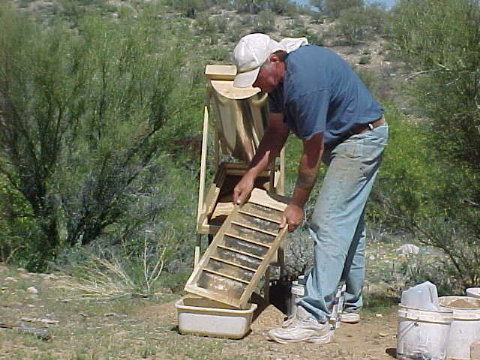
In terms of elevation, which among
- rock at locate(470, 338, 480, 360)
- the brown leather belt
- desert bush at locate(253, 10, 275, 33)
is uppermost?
the brown leather belt

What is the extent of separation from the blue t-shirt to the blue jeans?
0.40 ft

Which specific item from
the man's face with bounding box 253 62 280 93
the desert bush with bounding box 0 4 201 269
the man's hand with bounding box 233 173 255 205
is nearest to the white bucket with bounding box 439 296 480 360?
the man's hand with bounding box 233 173 255 205

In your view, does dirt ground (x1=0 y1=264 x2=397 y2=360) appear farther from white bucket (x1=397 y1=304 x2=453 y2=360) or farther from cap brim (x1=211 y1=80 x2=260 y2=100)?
cap brim (x1=211 y1=80 x2=260 y2=100)

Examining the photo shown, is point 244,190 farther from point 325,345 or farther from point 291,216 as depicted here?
point 325,345

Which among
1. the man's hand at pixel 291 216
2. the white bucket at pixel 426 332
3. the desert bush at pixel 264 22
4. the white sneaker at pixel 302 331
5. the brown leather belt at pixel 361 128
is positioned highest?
the brown leather belt at pixel 361 128

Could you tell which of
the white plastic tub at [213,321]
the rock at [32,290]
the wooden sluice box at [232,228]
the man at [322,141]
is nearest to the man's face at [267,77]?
the man at [322,141]

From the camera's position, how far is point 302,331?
527 centimetres

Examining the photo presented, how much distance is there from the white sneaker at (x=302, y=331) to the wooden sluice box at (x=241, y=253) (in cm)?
26

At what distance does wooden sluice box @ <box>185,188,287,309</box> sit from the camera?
5.38 meters

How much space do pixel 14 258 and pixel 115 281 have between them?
2.03 metres

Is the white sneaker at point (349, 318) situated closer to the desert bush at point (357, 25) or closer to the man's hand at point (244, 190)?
the man's hand at point (244, 190)

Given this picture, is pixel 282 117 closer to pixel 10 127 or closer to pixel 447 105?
pixel 447 105

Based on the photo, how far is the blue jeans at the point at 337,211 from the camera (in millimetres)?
5316

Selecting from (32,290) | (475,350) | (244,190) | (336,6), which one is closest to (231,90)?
(244,190)
